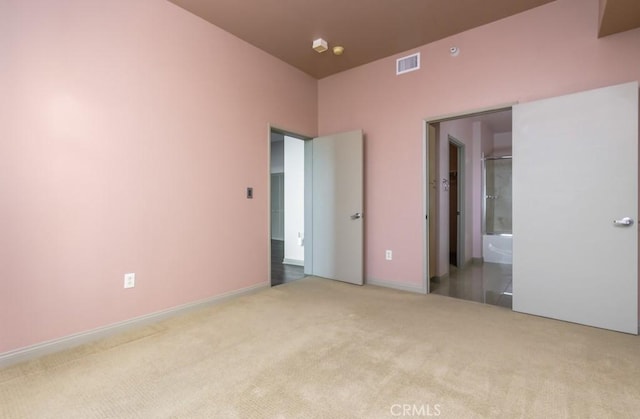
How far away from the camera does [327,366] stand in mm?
1941

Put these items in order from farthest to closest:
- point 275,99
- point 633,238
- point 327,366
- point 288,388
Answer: point 275,99 → point 633,238 → point 327,366 → point 288,388

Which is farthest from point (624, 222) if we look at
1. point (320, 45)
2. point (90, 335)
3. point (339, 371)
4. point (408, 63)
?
point (90, 335)

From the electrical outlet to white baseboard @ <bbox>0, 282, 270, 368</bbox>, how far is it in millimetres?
286

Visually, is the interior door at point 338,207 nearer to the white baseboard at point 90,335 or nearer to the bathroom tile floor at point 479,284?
the bathroom tile floor at point 479,284

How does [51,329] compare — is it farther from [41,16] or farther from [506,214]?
[506,214]

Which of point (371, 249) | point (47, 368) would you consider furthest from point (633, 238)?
point (47, 368)

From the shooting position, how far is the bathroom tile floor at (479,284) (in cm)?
345

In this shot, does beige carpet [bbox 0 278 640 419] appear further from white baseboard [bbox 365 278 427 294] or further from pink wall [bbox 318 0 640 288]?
pink wall [bbox 318 0 640 288]

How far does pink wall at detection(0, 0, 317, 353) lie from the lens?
2039 millimetres

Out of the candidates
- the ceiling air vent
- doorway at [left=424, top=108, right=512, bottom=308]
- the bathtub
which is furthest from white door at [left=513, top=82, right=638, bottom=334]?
the bathtub

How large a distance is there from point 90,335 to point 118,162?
136 centimetres

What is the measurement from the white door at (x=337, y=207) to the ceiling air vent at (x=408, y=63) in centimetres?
91

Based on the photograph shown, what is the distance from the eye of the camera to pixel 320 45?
3426mm

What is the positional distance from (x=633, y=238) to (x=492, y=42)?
7.23 feet
